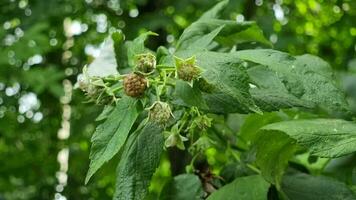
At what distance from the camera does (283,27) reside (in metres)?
3.18

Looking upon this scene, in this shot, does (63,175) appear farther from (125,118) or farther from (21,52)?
(125,118)

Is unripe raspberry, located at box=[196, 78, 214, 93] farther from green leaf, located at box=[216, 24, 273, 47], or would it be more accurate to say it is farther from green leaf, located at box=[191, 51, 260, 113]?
green leaf, located at box=[216, 24, 273, 47]

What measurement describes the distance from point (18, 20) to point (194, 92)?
2.02 m

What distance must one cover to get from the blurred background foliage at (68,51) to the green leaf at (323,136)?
1.55 meters

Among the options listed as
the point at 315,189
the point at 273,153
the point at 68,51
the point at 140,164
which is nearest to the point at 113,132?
the point at 140,164

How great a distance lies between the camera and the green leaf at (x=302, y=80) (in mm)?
1049

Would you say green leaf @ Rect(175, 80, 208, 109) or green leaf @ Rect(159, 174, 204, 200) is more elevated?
green leaf @ Rect(175, 80, 208, 109)

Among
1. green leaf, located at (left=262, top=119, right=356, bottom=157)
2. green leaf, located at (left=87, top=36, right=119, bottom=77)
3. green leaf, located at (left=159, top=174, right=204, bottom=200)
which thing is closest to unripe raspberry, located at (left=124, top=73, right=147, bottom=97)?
green leaf, located at (left=87, top=36, right=119, bottom=77)

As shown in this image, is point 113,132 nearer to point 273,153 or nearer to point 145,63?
Answer: point 145,63

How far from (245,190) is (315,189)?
16 cm

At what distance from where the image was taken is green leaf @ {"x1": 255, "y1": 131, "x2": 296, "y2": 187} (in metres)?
1.13

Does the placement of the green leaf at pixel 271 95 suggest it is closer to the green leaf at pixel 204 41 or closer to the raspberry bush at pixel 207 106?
the raspberry bush at pixel 207 106

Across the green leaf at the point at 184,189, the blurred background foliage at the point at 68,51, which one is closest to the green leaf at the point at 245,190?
the green leaf at the point at 184,189

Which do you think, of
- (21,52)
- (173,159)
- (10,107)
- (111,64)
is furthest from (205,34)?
(10,107)
